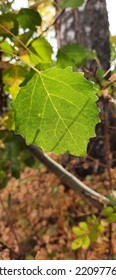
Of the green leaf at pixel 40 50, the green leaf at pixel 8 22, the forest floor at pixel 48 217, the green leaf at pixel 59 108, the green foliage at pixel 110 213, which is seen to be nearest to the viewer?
the green leaf at pixel 59 108

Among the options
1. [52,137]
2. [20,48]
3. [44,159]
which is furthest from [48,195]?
[52,137]

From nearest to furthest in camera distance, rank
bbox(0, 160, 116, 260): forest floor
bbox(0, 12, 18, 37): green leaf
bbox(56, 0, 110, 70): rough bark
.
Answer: bbox(0, 12, 18, 37): green leaf
bbox(0, 160, 116, 260): forest floor
bbox(56, 0, 110, 70): rough bark

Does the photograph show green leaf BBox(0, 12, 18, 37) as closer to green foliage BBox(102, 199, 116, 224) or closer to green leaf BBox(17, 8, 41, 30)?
green leaf BBox(17, 8, 41, 30)

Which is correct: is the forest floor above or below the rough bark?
below

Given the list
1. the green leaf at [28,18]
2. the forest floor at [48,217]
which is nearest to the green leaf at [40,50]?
the green leaf at [28,18]

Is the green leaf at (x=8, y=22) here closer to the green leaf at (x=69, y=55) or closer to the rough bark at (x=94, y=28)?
the green leaf at (x=69, y=55)

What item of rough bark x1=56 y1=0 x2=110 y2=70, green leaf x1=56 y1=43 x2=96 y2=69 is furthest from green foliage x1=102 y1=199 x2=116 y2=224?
rough bark x1=56 y1=0 x2=110 y2=70
